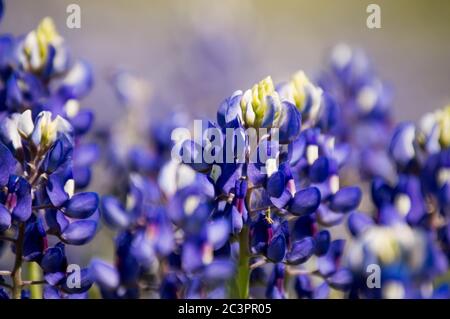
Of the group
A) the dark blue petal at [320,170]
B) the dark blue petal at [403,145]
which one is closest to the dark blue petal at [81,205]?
the dark blue petal at [320,170]

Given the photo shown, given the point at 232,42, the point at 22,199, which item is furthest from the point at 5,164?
the point at 232,42

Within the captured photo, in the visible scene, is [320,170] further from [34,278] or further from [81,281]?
[34,278]

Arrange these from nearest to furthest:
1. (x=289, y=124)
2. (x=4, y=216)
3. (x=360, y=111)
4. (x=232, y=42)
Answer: (x=4, y=216) → (x=289, y=124) → (x=360, y=111) → (x=232, y=42)

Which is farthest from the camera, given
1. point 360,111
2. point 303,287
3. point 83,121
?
point 360,111

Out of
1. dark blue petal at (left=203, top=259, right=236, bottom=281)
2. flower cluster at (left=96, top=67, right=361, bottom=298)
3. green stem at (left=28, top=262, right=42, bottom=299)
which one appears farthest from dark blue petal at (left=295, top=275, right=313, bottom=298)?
green stem at (left=28, top=262, right=42, bottom=299)

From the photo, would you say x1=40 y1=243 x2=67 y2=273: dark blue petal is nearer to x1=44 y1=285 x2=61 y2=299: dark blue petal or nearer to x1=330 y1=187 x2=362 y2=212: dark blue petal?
x1=44 y1=285 x2=61 y2=299: dark blue petal

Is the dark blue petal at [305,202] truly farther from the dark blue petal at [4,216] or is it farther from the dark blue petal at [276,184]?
the dark blue petal at [4,216]
